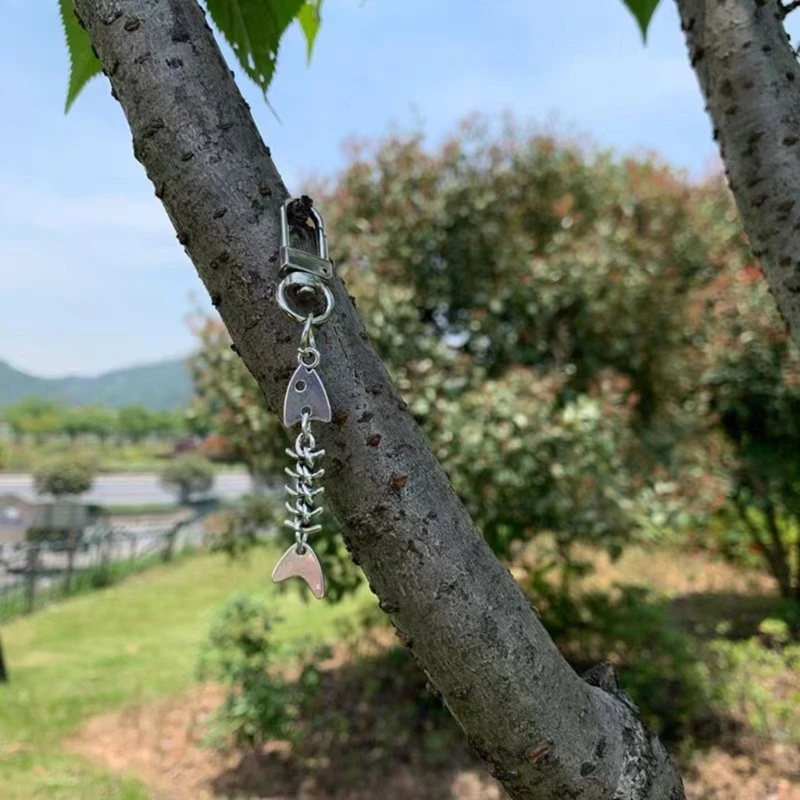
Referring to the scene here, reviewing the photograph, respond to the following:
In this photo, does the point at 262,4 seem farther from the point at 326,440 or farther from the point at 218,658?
the point at 218,658

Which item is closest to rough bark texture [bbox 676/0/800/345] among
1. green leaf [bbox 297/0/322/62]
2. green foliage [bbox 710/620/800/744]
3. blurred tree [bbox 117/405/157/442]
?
green leaf [bbox 297/0/322/62]

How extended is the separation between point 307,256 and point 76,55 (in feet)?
1.70

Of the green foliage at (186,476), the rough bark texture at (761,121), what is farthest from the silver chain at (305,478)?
the green foliage at (186,476)

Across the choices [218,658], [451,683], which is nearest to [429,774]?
[218,658]

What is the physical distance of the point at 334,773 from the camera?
177 inches

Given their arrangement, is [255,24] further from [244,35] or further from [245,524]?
[245,524]

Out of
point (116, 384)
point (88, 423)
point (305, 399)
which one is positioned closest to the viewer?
point (305, 399)

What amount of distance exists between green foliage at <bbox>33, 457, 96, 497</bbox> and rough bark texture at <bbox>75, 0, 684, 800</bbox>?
2039 centimetres

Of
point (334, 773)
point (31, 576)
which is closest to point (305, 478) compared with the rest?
point (334, 773)

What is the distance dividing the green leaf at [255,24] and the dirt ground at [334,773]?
412cm

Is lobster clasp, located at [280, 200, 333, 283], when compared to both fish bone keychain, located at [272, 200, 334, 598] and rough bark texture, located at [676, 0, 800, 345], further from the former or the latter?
rough bark texture, located at [676, 0, 800, 345]

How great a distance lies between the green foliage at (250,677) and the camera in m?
4.64

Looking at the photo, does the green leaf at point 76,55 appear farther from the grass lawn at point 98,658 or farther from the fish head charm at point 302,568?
the grass lawn at point 98,658

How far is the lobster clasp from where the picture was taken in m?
0.74
